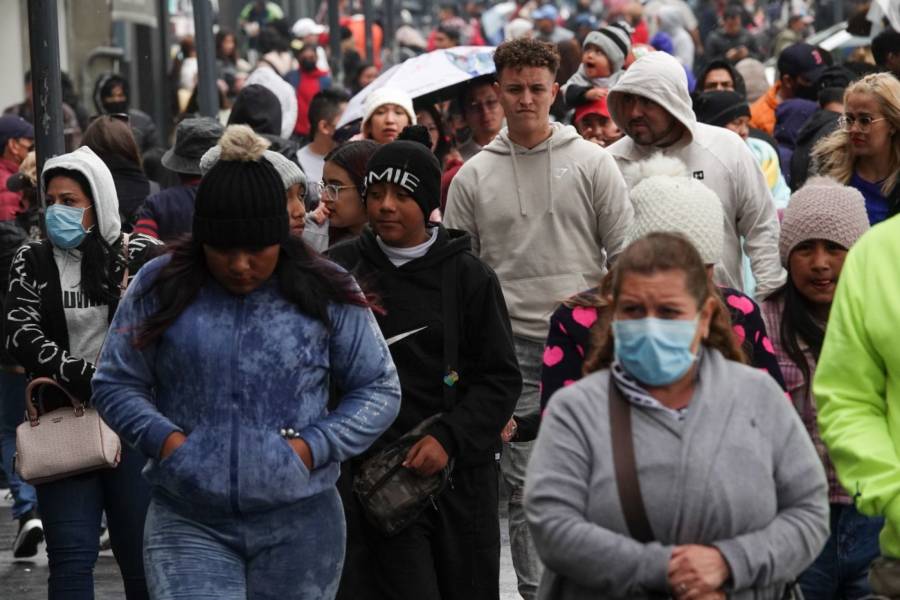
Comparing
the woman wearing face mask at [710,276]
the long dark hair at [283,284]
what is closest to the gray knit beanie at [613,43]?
the woman wearing face mask at [710,276]

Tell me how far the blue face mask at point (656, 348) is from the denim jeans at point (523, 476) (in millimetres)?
3192

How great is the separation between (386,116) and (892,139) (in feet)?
9.94

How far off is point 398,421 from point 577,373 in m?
1.39

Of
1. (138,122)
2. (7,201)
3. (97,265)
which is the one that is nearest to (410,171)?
(97,265)

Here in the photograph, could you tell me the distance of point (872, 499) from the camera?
4.76 m

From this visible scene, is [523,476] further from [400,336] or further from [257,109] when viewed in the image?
[257,109]

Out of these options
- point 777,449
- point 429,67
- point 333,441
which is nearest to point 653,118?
point 333,441

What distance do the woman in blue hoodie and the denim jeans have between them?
2.14 m

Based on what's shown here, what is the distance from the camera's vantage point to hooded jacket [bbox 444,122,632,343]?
311 inches

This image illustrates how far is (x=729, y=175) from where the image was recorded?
810cm

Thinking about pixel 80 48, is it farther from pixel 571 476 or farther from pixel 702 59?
pixel 571 476

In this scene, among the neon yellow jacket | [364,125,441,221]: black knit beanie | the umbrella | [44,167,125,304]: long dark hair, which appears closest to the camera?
the neon yellow jacket

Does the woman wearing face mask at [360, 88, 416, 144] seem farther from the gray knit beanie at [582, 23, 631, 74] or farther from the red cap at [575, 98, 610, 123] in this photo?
the gray knit beanie at [582, 23, 631, 74]

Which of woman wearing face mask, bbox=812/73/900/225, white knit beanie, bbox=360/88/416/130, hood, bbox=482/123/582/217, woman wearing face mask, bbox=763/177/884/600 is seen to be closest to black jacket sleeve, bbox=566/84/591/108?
white knit beanie, bbox=360/88/416/130
